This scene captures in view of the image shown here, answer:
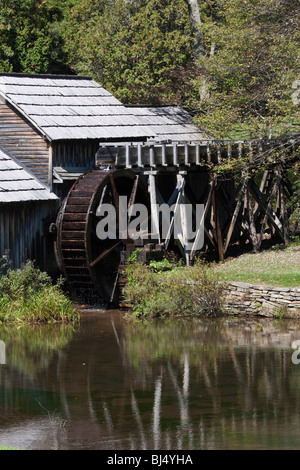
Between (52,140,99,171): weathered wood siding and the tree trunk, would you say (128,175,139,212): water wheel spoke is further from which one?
the tree trunk

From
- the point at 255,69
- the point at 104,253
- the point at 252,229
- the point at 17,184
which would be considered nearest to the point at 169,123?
the point at 255,69

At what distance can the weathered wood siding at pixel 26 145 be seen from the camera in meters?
24.7

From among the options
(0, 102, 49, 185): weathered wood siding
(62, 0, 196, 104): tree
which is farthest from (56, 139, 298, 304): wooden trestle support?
(62, 0, 196, 104): tree

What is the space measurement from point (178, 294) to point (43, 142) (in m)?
5.85

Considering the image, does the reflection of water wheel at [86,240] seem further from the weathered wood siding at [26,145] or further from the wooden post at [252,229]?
the wooden post at [252,229]

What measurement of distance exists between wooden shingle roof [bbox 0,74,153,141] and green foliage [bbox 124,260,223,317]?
471 centimetres

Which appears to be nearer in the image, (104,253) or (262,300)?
(262,300)

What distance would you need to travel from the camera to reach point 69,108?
2634 cm

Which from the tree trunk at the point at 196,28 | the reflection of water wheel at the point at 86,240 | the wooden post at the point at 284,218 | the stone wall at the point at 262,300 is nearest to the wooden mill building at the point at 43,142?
the reflection of water wheel at the point at 86,240

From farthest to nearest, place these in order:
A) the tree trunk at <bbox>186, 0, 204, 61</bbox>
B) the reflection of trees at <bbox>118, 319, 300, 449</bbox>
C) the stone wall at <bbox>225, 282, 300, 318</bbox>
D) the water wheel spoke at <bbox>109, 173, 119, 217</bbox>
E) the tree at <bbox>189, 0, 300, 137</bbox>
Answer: the tree trunk at <bbox>186, 0, 204, 61</bbox> < the tree at <bbox>189, 0, 300, 137</bbox> < the water wheel spoke at <bbox>109, 173, 119, 217</bbox> < the stone wall at <bbox>225, 282, 300, 318</bbox> < the reflection of trees at <bbox>118, 319, 300, 449</bbox>

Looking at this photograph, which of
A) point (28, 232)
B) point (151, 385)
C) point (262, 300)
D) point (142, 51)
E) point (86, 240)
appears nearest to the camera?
point (151, 385)

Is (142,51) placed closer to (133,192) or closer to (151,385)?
(133,192)

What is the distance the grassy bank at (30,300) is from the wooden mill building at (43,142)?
124 cm

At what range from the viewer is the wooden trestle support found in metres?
23.7
